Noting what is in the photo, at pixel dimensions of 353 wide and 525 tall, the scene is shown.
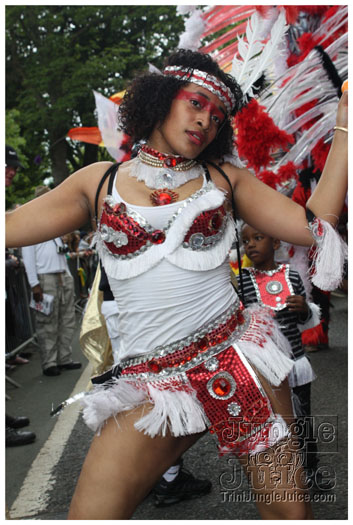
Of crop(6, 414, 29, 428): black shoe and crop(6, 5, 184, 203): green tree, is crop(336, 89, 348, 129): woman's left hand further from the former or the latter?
crop(6, 5, 184, 203): green tree

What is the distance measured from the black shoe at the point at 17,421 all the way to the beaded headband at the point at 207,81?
348cm

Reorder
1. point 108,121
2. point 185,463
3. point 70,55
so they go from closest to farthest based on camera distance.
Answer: point 185,463, point 108,121, point 70,55

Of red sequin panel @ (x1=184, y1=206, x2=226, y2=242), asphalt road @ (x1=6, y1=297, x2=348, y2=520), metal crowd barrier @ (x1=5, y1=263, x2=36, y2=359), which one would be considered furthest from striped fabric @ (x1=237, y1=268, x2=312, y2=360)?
metal crowd barrier @ (x1=5, y1=263, x2=36, y2=359)

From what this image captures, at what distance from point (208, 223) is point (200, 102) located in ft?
1.42

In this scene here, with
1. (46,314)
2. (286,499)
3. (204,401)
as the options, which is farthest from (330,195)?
(46,314)

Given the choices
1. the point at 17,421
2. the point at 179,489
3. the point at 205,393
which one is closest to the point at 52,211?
the point at 205,393

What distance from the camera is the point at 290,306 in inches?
123

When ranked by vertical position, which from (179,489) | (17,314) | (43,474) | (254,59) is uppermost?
(254,59)

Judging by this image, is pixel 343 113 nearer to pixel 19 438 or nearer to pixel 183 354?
pixel 183 354

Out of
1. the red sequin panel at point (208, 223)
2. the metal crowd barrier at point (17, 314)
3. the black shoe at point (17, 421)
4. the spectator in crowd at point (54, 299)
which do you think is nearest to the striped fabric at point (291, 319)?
the red sequin panel at point (208, 223)

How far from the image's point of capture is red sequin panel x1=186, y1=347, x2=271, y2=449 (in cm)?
185

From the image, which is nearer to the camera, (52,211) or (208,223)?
(208,223)

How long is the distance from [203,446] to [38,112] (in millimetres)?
16053

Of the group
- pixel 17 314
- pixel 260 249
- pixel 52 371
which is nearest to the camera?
Answer: pixel 260 249
